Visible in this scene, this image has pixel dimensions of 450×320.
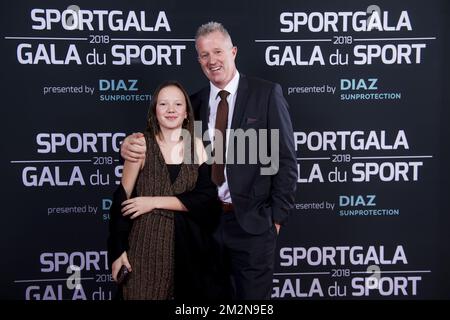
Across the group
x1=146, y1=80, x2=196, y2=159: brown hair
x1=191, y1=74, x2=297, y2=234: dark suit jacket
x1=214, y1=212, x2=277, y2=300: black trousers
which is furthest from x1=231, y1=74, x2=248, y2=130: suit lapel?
x1=214, y1=212, x2=277, y2=300: black trousers

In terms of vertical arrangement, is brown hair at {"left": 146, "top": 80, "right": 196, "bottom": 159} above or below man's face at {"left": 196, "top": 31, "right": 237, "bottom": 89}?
below

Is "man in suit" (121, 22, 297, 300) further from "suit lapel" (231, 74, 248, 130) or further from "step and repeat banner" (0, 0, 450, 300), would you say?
"step and repeat banner" (0, 0, 450, 300)

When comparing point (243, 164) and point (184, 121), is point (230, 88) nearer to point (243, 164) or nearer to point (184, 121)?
point (184, 121)

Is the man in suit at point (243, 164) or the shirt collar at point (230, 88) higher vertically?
the shirt collar at point (230, 88)

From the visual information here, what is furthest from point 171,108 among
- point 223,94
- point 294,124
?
point 294,124

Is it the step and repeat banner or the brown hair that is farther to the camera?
the step and repeat banner

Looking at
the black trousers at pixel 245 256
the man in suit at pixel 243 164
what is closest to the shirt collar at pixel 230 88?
the man in suit at pixel 243 164

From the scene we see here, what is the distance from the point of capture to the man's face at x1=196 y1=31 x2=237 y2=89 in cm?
299

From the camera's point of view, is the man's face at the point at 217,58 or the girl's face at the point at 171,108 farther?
the man's face at the point at 217,58

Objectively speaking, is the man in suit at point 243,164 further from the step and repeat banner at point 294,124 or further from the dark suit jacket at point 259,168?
the step and repeat banner at point 294,124

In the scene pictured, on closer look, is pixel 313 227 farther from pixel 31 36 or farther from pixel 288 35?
pixel 31 36

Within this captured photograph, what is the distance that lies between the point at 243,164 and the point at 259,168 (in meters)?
0.10

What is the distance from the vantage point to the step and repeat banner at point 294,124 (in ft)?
10.1
